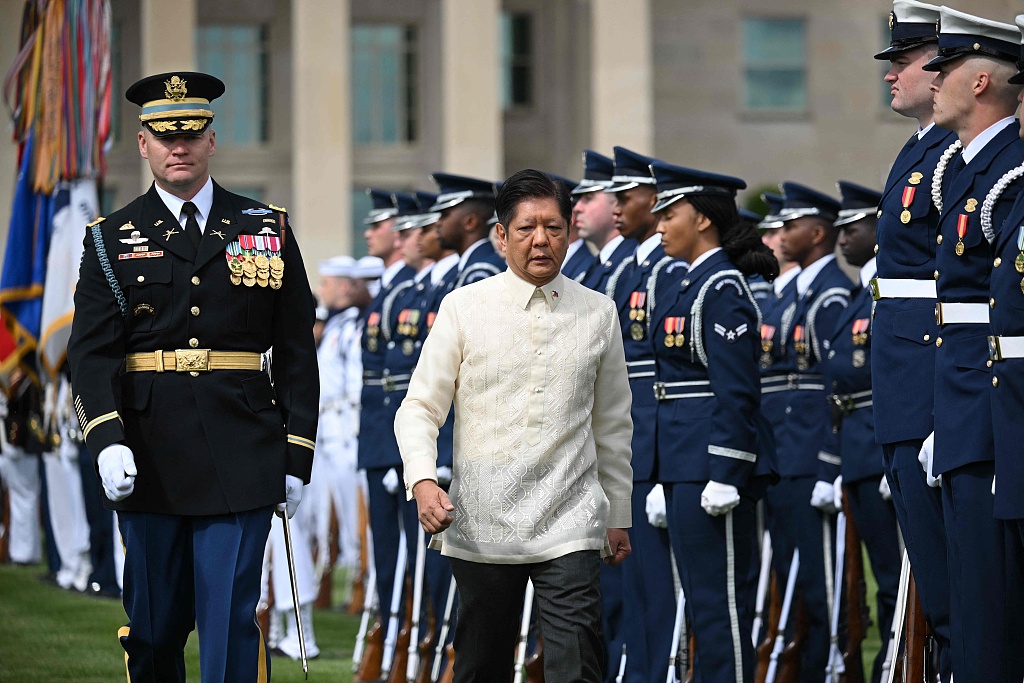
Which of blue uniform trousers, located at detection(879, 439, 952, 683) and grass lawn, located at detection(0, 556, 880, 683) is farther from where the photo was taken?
grass lawn, located at detection(0, 556, 880, 683)

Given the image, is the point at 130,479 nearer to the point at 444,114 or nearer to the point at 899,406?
the point at 899,406

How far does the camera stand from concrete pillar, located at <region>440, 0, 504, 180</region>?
95.1 feet

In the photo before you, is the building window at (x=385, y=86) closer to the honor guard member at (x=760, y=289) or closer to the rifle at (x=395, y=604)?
the honor guard member at (x=760, y=289)

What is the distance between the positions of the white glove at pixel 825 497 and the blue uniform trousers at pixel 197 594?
12.9 feet

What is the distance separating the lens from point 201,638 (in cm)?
570

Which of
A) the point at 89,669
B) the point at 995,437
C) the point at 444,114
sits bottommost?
the point at 89,669

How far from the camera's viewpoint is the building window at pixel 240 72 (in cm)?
3362

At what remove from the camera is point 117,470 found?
5.46 meters

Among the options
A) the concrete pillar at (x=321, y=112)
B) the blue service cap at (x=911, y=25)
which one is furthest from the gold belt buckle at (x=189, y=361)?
the concrete pillar at (x=321, y=112)

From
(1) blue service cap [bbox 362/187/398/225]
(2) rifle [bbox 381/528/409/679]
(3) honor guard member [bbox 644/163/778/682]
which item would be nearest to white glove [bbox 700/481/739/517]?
(3) honor guard member [bbox 644/163/778/682]

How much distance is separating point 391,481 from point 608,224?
2.01 metres

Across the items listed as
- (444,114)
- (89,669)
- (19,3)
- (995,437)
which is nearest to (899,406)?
(995,437)

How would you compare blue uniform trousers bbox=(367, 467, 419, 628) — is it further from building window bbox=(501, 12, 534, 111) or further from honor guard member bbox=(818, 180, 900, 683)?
building window bbox=(501, 12, 534, 111)

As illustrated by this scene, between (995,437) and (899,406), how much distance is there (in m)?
0.95
